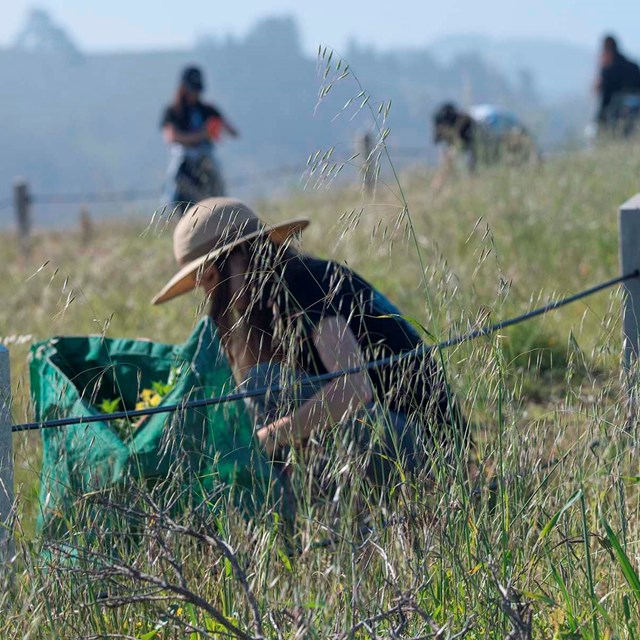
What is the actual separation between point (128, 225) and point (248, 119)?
4728 inches

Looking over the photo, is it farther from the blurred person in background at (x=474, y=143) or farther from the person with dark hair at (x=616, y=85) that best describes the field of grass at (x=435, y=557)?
the person with dark hair at (x=616, y=85)

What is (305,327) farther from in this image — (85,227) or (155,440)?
(85,227)

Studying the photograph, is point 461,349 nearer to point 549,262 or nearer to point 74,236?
point 549,262

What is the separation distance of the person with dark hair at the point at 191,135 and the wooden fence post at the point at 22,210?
2532 millimetres

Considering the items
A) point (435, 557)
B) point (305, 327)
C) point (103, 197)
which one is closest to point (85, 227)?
point (103, 197)

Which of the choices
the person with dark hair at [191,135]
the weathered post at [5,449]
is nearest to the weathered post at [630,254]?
the weathered post at [5,449]

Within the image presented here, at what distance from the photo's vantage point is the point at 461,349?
217 centimetres

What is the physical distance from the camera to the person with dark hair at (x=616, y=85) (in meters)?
10.8

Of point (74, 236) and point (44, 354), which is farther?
point (74, 236)

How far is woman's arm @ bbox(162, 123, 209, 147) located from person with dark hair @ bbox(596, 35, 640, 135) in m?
4.30

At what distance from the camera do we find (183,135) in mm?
8977

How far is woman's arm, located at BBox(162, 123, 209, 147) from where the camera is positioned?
29.4 feet

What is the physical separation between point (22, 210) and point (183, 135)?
9.70ft

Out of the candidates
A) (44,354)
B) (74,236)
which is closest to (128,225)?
(74,236)
